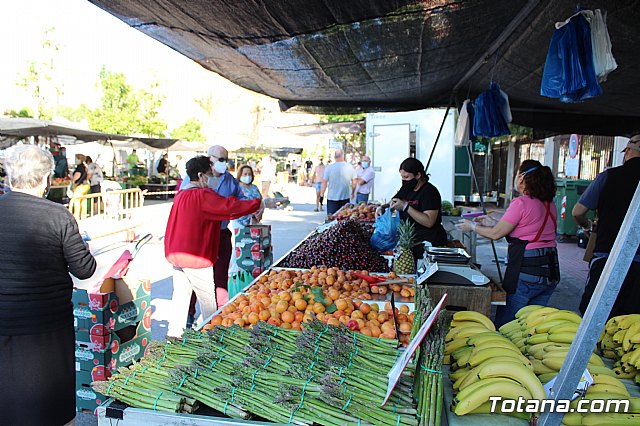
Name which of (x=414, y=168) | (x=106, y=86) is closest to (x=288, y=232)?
(x=414, y=168)

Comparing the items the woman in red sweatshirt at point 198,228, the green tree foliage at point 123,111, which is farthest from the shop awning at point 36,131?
the woman in red sweatshirt at point 198,228

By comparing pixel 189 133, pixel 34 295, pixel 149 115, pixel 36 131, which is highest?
pixel 149 115

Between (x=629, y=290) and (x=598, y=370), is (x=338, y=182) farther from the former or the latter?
(x=598, y=370)

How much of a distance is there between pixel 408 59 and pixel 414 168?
1.28 metres

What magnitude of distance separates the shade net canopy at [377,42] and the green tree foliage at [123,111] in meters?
29.3

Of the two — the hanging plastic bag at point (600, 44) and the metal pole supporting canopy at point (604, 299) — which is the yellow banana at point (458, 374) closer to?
the metal pole supporting canopy at point (604, 299)

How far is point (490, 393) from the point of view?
1.91 meters

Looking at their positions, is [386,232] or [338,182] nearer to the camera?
[386,232]

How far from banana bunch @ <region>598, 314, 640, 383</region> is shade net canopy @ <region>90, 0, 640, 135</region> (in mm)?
2546

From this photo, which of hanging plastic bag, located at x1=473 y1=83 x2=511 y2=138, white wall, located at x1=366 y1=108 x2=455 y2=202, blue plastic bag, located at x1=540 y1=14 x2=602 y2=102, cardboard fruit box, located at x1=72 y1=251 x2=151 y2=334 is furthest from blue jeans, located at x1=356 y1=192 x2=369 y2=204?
blue plastic bag, located at x1=540 y1=14 x2=602 y2=102

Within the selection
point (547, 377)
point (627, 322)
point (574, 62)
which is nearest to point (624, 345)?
point (627, 322)

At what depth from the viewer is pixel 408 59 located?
17.8ft

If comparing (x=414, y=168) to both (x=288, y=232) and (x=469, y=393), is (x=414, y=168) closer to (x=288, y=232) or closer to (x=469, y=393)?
(x=469, y=393)

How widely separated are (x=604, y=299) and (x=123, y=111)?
120 ft
